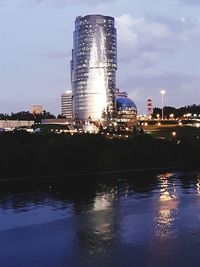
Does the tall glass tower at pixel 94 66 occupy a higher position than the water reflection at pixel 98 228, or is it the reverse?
the tall glass tower at pixel 94 66

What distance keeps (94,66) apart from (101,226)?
506 ft

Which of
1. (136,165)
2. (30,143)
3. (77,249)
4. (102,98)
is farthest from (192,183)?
(102,98)

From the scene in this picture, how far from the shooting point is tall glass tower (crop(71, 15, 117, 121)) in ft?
603

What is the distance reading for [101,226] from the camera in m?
31.9

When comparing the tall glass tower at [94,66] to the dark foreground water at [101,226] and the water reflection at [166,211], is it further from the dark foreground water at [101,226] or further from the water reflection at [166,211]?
the dark foreground water at [101,226]

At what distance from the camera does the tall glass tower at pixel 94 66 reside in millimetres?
183875

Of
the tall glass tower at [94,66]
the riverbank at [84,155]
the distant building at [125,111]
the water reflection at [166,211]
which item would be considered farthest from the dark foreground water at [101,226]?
the distant building at [125,111]

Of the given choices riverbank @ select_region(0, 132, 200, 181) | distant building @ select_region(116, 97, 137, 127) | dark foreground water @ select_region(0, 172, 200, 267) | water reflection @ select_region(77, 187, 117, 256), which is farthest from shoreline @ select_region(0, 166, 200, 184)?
distant building @ select_region(116, 97, 137, 127)

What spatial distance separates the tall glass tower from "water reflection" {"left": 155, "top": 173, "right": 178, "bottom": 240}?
130 meters

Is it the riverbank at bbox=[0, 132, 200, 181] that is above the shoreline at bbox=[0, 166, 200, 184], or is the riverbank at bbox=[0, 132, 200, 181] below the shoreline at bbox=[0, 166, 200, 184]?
above

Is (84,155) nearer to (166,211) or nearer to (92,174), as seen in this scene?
(92,174)

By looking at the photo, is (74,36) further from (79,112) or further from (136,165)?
(136,165)

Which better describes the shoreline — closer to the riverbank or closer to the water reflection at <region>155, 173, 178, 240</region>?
the riverbank

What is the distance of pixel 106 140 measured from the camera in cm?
7800
